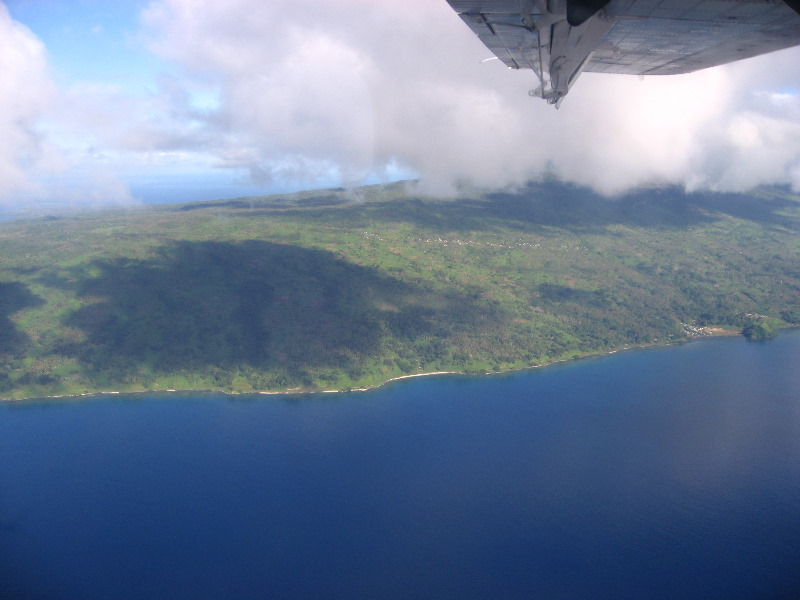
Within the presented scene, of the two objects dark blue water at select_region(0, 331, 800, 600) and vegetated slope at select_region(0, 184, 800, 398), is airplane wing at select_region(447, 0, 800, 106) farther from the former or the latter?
vegetated slope at select_region(0, 184, 800, 398)

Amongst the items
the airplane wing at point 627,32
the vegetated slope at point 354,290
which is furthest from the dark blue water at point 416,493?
the airplane wing at point 627,32

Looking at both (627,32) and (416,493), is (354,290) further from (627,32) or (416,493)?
(627,32)

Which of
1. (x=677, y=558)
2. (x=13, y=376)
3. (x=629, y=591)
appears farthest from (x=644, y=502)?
(x=13, y=376)

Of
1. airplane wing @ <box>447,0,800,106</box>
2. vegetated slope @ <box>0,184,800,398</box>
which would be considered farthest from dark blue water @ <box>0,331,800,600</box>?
airplane wing @ <box>447,0,800,106</box>

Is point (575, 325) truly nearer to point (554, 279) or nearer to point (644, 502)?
point (554, 279)

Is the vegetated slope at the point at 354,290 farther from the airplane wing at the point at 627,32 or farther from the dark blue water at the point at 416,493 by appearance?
the airplane wing at the point at 627,32
